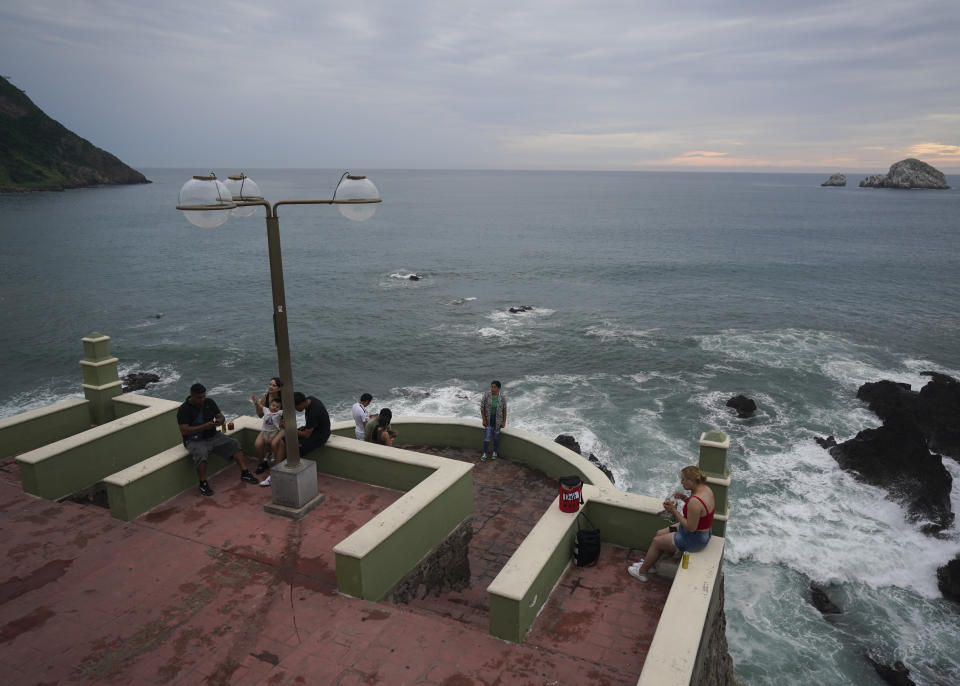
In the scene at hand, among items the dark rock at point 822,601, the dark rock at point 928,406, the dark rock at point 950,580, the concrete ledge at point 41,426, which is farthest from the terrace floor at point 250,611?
the dark rock at point 928,406

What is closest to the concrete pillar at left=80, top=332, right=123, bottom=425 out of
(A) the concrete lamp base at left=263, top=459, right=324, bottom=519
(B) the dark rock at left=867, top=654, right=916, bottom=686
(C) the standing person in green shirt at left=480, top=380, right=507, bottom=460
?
(A) the concrete lamp base at left=263, top=459, right=324, bottom=519

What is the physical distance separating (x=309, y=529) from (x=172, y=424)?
12.6 feet

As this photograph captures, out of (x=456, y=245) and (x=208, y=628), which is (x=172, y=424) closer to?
(x=208, y=628)

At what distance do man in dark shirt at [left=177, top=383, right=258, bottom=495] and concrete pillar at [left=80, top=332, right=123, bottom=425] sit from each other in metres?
3.40

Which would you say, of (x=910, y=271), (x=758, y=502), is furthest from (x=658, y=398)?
(x=910, y=271)

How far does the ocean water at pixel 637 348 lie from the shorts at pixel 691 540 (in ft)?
25.7

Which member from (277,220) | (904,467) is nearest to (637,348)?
(904,467)

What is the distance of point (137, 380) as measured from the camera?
2820cm

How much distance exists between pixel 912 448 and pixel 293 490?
19.4 metres

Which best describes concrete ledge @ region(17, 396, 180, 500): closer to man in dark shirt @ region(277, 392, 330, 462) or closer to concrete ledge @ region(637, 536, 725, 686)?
man in dark shirt @ region(277, 392, 330, 462)

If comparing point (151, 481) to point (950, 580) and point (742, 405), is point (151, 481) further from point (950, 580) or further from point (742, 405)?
point (742, 405)

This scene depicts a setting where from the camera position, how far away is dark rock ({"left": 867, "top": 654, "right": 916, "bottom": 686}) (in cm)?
1240

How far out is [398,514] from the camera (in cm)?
720

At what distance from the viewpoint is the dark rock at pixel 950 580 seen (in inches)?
590
